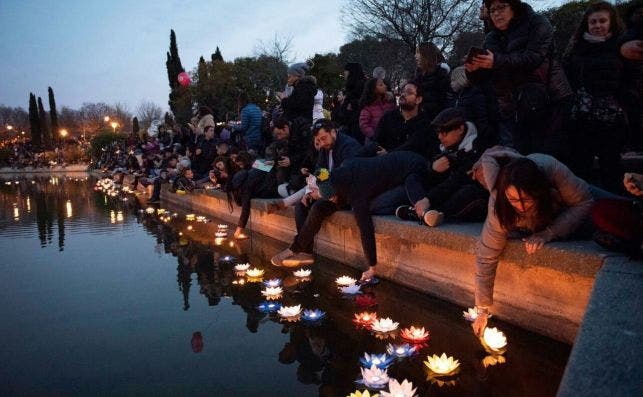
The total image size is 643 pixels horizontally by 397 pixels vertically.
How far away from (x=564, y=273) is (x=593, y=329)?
3.42 feet

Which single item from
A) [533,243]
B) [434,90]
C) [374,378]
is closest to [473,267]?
[533,243]

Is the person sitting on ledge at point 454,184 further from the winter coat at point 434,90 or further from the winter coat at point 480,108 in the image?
the winter coat at point 434,90

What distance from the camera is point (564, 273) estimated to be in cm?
298

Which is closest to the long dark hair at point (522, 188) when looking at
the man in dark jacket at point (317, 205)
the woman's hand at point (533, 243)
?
the woman's hand at point (533, 243)

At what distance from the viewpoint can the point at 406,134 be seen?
562cm

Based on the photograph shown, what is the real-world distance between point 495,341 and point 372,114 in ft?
13.8

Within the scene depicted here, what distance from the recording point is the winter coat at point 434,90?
222 inches

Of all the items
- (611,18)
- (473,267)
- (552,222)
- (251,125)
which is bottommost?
(473,267)

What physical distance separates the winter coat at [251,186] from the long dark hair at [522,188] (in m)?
4.83

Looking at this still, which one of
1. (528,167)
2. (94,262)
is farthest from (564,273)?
(94,262)

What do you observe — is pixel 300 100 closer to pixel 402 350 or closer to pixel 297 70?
pixel 297 70

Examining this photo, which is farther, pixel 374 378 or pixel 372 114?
pixel 372 114

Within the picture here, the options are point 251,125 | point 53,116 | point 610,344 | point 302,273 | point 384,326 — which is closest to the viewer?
point 610,344

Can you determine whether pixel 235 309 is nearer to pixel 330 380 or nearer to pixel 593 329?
pixel 330 380
